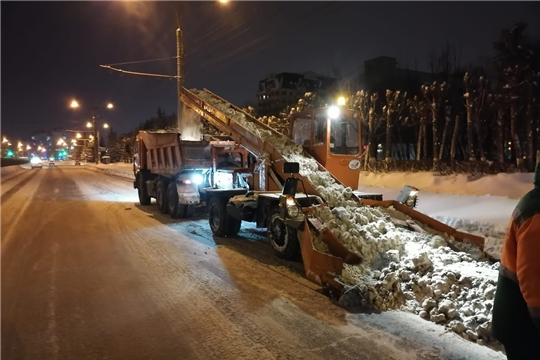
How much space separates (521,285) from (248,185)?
8.79 metres

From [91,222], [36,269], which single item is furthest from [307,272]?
[91,222]

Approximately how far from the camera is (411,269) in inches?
238

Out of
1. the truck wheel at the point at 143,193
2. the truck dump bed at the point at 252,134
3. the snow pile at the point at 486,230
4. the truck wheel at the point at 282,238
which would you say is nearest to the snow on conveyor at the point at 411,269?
the truck wheel at the point at 282,238

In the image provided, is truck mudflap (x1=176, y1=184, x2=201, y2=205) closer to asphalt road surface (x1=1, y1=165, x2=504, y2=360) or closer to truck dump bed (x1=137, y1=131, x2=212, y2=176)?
truck dump bed (x1=137, y1=131, x2=212, y2=176)

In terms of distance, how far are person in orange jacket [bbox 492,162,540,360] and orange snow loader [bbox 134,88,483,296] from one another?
3.50 metres

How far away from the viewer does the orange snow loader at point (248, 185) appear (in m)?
7.01

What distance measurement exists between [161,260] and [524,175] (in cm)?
1382

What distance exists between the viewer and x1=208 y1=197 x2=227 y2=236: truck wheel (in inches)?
398

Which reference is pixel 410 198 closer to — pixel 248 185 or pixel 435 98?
pixel 248 185

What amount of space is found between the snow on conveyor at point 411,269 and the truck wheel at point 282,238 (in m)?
0.65

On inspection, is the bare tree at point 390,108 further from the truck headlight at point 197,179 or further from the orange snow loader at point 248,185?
the truck headlight at point 197,179

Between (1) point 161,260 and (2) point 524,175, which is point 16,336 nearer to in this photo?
(1) point 161,260

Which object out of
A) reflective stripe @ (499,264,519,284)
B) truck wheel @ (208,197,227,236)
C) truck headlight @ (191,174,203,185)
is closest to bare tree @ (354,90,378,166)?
truck headlight @ (191,174,203,185)

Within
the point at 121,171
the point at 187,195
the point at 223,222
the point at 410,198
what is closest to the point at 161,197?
the point at 187,195
